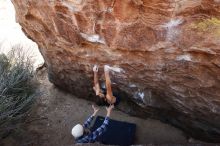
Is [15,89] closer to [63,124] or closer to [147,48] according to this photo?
[63,124]

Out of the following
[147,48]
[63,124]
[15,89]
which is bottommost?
[63,124]

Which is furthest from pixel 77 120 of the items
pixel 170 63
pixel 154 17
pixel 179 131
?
pixel 154 17

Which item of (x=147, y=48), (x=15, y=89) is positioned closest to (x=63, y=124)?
(x=15, y=89)

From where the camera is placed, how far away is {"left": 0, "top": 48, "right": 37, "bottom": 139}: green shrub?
407 centimetres

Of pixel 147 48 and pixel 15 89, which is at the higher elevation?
pixel 147 48

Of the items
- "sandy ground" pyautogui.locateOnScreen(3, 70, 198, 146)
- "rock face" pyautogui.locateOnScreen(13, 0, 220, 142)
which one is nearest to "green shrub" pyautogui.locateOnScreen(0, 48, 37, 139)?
"sandy ground" pyautogui.locateOnScreen(3, 70, 198, 146)

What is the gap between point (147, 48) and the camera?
3.57m

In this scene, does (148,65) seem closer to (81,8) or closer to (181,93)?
(181,93)

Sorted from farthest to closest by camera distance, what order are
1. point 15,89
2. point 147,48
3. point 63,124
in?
point 63,124, point 15,89, point 147,48

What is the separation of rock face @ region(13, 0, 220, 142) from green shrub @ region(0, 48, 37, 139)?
0.47 meters

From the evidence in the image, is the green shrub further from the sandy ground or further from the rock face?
the rock face

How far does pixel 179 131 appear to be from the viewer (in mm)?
4395

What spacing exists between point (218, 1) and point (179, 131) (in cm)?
189

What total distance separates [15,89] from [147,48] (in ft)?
6.03
